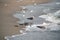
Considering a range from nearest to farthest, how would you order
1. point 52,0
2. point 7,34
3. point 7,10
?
point 7,34
point 7,10
point 52,0

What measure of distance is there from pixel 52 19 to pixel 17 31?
6.67 feet

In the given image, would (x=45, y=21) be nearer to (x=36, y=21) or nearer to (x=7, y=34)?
(x=36, y=21)

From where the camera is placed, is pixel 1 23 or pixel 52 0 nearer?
pixel 1 23

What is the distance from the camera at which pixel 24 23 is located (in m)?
8.54

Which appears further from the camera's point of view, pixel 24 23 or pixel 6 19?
pixel 6 19

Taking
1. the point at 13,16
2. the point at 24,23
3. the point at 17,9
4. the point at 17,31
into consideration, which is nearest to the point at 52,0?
the point at 17,9

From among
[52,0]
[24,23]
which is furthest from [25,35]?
[52,0]

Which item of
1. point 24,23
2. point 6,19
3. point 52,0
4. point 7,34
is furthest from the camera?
point 52,0

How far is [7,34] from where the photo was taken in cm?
731

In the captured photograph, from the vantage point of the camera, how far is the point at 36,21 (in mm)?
8859

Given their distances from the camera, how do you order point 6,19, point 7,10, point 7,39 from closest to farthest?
point 7,39, point 6,19, point 7,10

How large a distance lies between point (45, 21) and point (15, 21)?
→ 1226 millimetres

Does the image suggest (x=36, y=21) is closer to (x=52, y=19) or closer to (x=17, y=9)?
(x=52, y=19)

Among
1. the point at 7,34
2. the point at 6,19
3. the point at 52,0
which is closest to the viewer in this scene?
the point at 7,34
